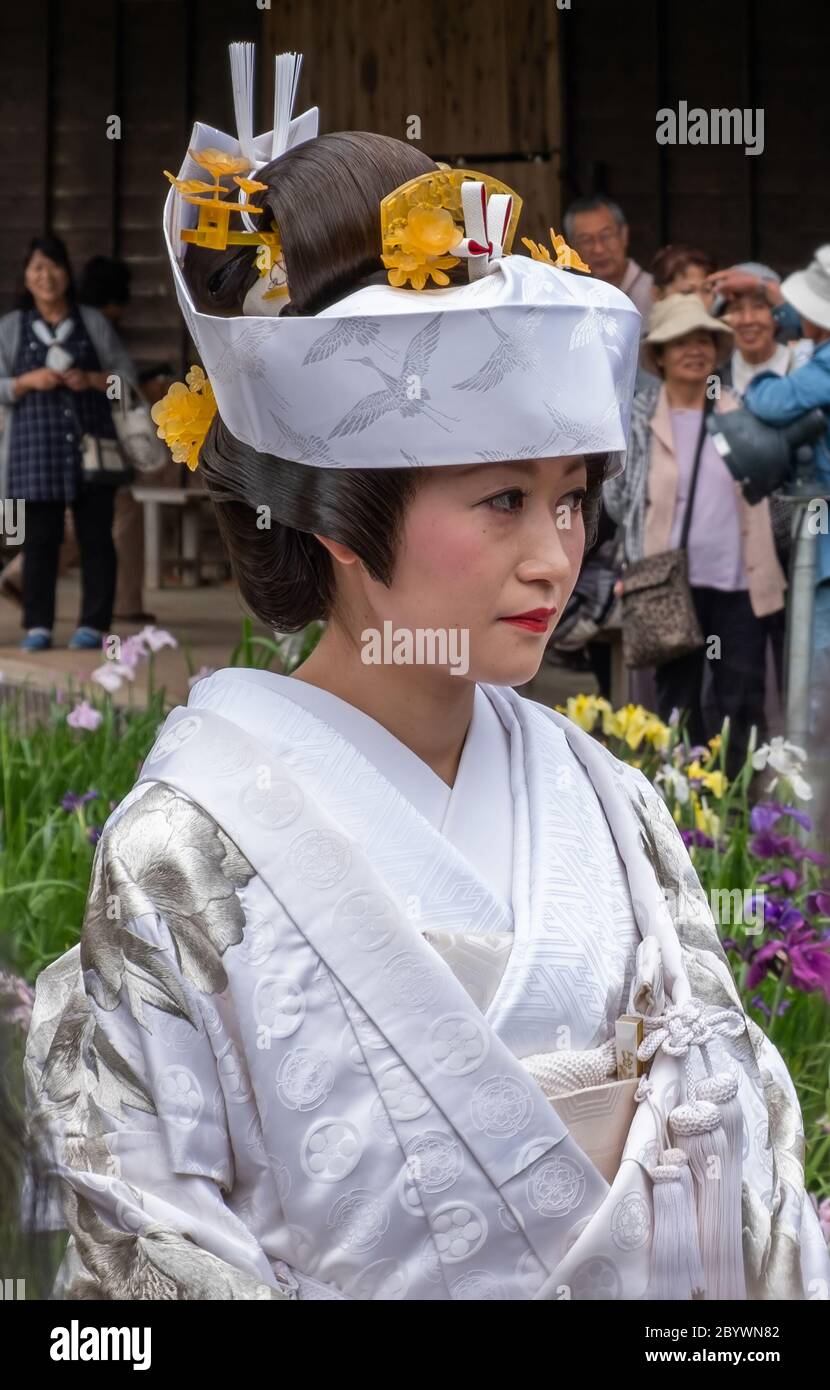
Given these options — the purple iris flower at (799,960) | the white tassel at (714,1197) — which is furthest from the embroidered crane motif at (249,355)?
the purple iris flower at (799,960)

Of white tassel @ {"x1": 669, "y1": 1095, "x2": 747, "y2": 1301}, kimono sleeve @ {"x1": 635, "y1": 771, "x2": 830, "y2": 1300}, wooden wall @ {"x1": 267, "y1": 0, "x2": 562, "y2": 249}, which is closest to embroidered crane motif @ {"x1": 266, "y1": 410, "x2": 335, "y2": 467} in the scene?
kimono sleeve @ {"x1": 635, "y1": 771, "x2": 830, "y2": 1300}

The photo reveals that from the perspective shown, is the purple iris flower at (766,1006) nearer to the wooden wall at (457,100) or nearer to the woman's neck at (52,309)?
the wooden wall at (457,100)

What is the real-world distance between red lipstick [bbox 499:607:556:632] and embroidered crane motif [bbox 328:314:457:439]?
0.55ft

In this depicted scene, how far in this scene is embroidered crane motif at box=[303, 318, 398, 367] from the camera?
1.45 meters

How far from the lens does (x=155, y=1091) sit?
1.40 meters

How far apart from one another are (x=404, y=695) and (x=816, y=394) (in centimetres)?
293

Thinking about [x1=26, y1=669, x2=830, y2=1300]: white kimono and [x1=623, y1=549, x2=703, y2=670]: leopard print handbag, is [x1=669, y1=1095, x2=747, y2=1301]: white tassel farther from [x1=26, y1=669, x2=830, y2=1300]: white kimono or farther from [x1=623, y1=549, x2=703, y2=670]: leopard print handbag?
[x1=623, y1=549, x2=703, y2=670]: leopard print handbag

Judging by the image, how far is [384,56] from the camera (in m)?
5.50

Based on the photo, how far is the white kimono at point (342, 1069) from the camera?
4.62 feet

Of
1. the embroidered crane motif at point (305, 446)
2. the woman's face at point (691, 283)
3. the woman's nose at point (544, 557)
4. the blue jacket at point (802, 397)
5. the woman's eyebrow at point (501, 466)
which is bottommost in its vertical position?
the woman's nose at point (544, 557)

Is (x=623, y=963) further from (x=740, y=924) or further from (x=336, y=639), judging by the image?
(x=740, y=924)

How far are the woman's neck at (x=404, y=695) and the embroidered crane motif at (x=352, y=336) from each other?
0.28 meters

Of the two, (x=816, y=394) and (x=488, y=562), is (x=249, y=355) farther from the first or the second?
(x=816, y=394)

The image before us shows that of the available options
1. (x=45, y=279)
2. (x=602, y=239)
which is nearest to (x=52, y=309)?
(x=45, y=279)
